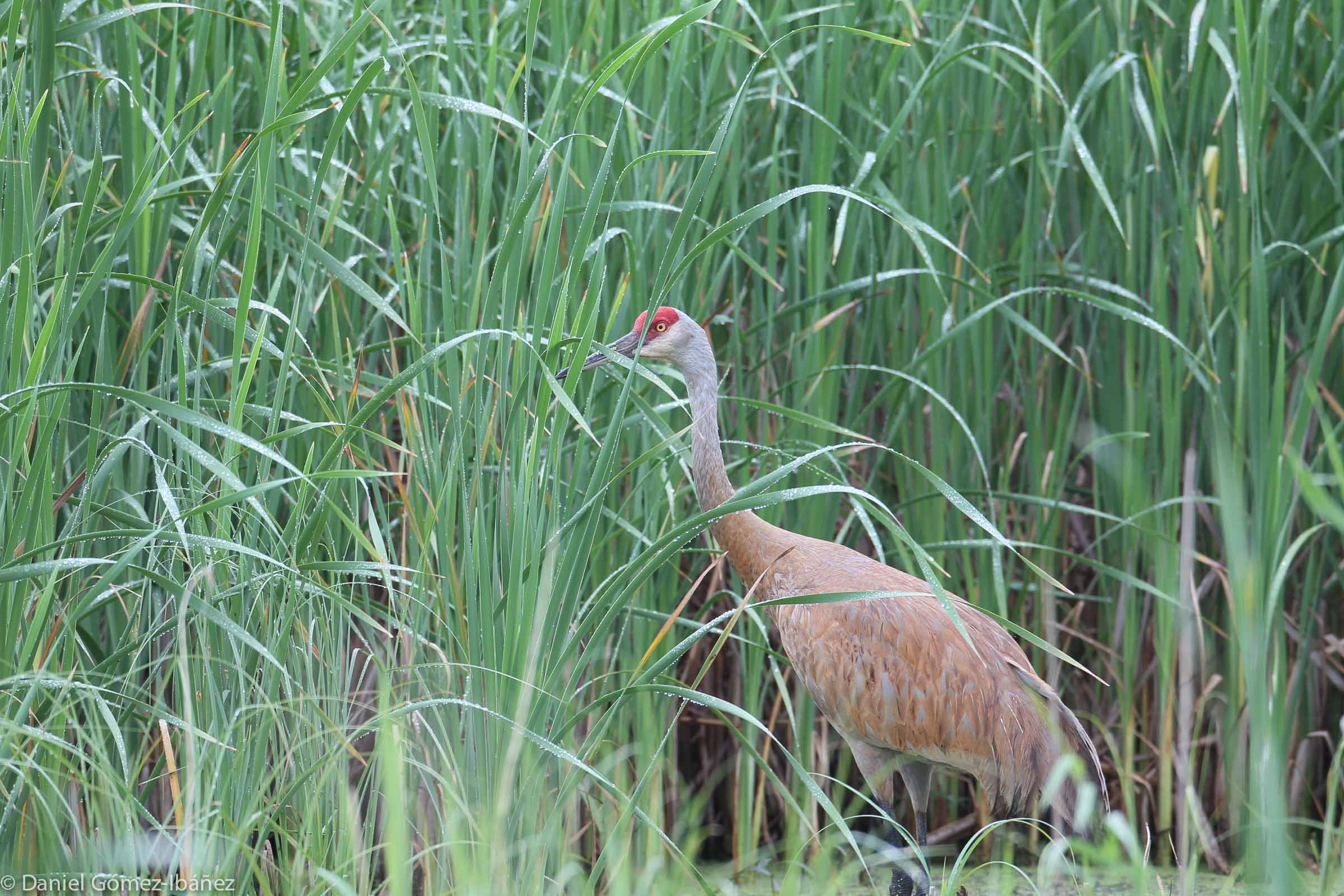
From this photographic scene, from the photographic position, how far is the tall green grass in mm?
2314

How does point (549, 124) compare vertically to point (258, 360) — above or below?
above

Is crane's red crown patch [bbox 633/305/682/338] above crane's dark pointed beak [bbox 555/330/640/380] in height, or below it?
above

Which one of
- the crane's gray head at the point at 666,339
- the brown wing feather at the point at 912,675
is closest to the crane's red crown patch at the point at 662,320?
the crane's gray head at the point at 666,339

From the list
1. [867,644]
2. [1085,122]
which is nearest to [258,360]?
[867,644]

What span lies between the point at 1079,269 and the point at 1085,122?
0.44 metres

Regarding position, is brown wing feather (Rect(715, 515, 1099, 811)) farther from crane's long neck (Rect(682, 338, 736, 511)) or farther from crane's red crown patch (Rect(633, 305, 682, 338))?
crane's red crown patch (Rect(633, 305, 682, 338))

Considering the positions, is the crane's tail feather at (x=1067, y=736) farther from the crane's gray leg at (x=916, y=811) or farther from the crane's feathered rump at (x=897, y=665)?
the crane's gray leg at (x=916, y=811)

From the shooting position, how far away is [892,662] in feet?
11.1

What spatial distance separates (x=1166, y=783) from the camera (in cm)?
366

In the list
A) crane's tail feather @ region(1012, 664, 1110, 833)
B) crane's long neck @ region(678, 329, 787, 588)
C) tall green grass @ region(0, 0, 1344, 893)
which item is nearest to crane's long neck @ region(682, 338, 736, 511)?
crane's long neck @ region(678, 329, 787, 588)

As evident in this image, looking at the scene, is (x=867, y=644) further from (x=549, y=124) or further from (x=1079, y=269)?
(x=549, y=124)

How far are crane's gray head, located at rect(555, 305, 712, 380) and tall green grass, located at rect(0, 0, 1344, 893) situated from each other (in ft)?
0.28

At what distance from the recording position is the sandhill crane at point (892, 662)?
11.0 feet

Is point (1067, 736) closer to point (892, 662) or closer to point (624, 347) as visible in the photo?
point (892, 662)
